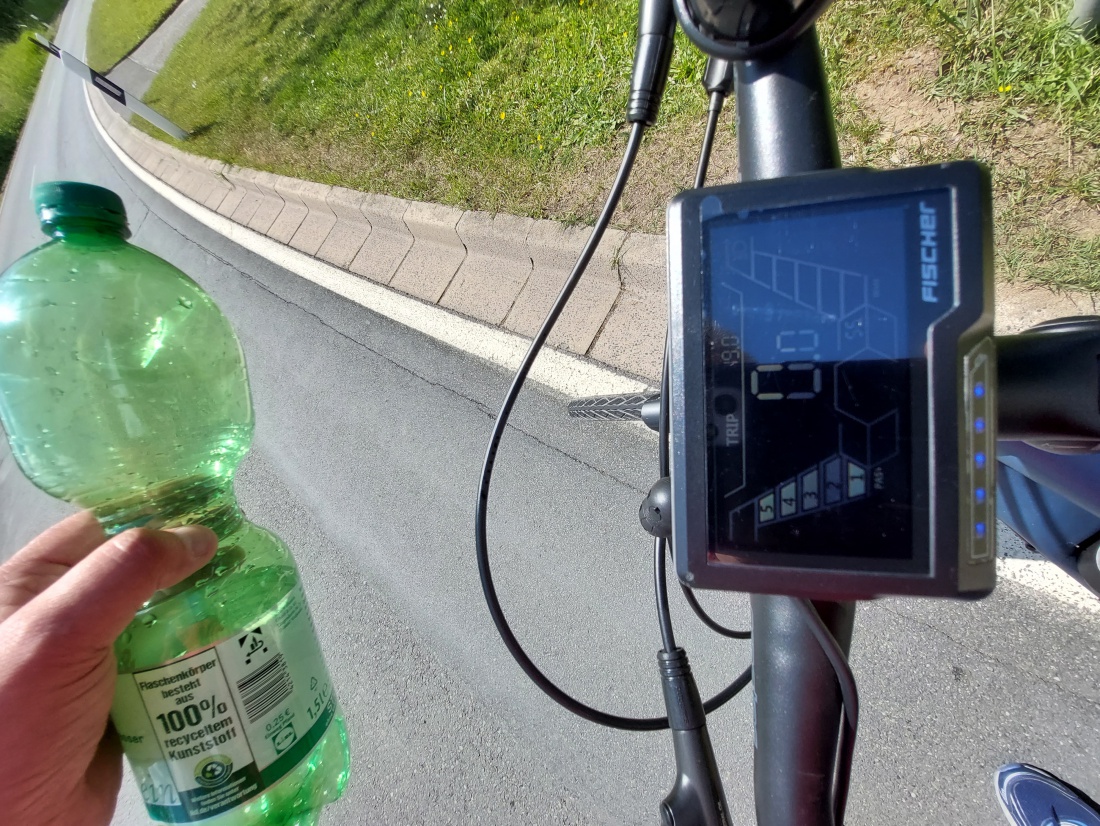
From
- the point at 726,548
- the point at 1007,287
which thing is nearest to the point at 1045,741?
the point at 1007,287

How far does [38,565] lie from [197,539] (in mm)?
449

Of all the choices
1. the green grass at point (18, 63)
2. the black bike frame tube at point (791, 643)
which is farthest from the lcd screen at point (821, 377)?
the green grass at point (18, 63)

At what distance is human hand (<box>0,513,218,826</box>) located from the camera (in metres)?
1.06

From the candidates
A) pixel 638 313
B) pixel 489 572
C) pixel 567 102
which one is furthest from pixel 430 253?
pixel 489 572

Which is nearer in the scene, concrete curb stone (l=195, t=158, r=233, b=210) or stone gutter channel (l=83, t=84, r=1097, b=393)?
stone gutter channel (l=83, t=84, r=1097, b=393)

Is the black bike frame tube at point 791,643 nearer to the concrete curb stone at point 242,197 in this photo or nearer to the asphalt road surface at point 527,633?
the asphalt road surface at point 527,633

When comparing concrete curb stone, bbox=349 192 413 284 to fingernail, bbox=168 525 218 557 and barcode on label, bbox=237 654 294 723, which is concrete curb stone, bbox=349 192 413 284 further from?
barcode on label, bbox=237 654 294 723

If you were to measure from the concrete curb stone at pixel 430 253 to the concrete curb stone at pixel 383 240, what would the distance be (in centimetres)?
7

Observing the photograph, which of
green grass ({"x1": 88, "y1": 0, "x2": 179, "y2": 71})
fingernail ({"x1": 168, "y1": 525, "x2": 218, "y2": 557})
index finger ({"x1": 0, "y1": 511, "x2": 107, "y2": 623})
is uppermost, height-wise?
green grass ({"x1": 88, "y1": 0, "x2": 179, "y2": 71})

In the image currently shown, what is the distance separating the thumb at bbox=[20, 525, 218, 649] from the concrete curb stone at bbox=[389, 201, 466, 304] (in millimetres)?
2601

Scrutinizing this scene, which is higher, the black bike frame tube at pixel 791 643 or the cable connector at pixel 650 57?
the cable connector at pixel 650 57

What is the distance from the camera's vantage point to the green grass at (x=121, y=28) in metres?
13.5

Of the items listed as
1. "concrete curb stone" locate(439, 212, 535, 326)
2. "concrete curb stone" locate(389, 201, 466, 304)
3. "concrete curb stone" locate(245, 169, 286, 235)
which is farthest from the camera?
"concrete curb stone" locate(245, 169, 286, 235)

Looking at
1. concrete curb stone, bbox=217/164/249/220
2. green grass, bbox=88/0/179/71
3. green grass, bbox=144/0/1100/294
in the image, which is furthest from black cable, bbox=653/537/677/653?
green grass, bbox=88/0/179/71
